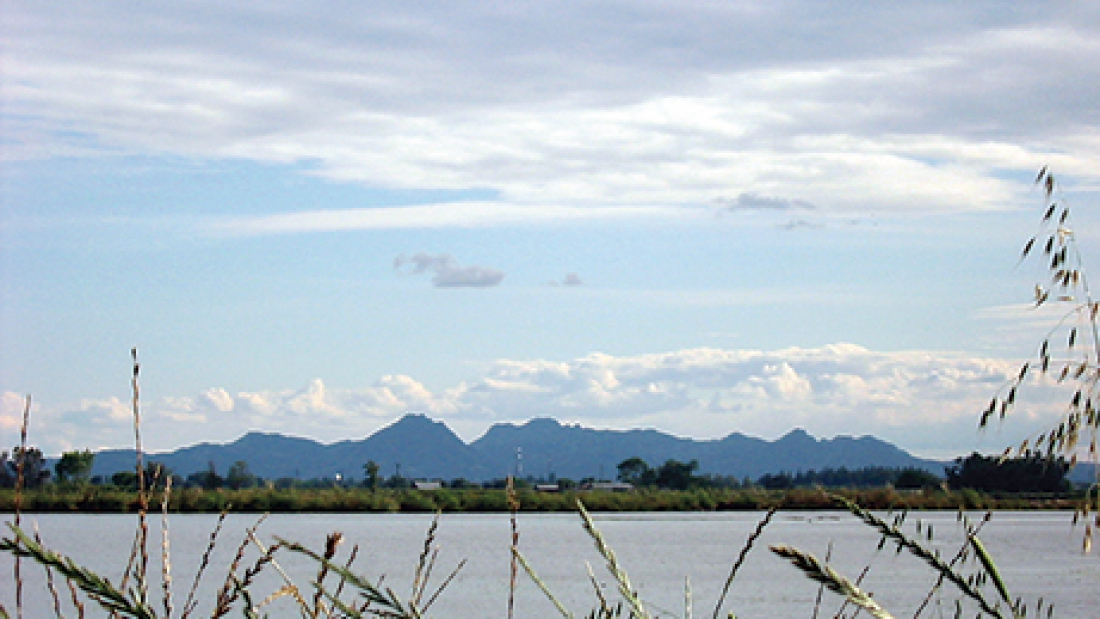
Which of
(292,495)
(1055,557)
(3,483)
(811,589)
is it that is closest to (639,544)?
(1055,557)

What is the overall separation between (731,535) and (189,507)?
32557 mm

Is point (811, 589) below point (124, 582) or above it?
below

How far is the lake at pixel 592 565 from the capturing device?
23.6 metres

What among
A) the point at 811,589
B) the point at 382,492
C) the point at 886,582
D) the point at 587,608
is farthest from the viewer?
the point at 382,492

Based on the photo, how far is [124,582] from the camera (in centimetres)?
210

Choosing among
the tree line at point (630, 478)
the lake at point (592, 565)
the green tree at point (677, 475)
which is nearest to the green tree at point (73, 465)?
the tree line at point (630, 478)

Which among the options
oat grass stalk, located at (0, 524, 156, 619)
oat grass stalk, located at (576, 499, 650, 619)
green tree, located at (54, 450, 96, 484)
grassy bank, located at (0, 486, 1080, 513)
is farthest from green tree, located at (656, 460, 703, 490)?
oat grass stalk, located at (0, 524, 156, 619)

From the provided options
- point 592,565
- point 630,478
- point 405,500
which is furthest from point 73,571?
point 630,478

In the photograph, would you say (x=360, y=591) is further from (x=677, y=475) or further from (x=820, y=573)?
(x=677, y=475)

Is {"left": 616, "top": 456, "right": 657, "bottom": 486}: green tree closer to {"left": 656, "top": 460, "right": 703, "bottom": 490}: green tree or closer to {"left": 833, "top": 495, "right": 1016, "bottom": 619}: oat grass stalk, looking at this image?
{"left": 656, "top": 460, "right": 703, "bottom": 490}: green tree

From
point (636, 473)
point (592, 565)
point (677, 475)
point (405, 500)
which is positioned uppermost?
point (636, 473)

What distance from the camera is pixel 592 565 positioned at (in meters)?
25.3

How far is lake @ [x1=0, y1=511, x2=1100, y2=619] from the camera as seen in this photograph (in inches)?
930

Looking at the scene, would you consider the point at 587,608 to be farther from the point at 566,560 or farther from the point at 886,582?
the point at 566,560
